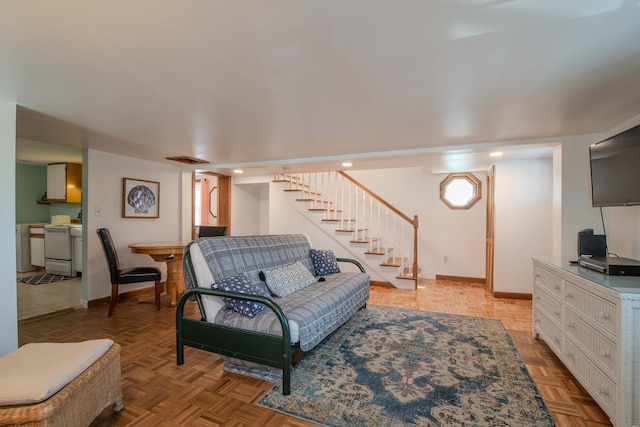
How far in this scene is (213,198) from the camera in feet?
23.7

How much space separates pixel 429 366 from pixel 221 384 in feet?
5.09

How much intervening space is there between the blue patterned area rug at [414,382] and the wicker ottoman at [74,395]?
90cm

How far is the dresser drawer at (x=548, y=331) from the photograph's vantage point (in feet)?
7.52

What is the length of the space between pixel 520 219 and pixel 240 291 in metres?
4.08

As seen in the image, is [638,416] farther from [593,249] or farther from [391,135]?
[391,135]

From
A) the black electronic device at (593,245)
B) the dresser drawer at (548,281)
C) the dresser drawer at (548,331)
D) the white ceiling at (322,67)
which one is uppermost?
the white ceiling at (322,67)

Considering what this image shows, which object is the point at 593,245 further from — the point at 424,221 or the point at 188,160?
the point at 188,160

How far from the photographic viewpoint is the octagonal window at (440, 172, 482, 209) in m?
5.41

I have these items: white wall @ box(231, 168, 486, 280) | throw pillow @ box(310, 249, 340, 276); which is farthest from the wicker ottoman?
white wall @ box(231, 168, 486, 280)

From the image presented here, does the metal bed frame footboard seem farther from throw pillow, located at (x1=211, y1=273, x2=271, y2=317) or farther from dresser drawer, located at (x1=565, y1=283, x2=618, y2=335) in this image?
dresser drawer, located at (x1=565, y1=283, x2=618, y2=335)

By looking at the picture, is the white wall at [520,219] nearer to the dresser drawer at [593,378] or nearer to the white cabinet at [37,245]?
the dresser drawer at [593,378]

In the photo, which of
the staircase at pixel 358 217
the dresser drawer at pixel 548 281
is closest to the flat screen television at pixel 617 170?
the dresser drawer at pixel 548 281

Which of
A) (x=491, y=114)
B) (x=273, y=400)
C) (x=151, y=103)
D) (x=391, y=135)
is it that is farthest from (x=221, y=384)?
(x=491, y=114)

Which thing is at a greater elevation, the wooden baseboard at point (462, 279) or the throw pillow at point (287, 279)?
the throw pillow at point (287, 279)
